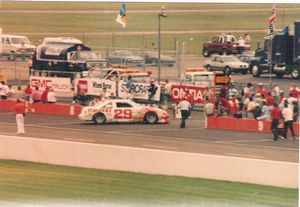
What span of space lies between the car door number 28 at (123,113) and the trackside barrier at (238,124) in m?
2.49

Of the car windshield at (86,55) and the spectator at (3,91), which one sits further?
the spectator at (3,91)

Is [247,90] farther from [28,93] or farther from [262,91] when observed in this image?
[28,93]

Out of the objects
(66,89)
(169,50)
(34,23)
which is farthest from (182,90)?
(34,23)

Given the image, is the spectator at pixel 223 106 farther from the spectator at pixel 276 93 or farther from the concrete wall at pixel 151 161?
the concrete wall at pixel 151 161

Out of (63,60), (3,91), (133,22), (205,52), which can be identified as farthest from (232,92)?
(3,91)

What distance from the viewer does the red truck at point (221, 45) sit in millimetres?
31325

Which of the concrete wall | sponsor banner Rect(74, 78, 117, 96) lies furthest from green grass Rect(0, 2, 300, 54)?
the concrete wall

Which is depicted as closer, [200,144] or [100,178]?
[100,178]

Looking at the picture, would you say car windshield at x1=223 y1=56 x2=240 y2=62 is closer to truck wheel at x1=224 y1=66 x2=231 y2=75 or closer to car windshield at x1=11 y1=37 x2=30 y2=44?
truck wheel at x1=224 y1=66 x2=231 y2=75

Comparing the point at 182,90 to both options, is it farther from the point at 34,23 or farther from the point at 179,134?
the point at 34,23

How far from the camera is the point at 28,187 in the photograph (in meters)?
20.5

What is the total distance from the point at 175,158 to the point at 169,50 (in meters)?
8.99

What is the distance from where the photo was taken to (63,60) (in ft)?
101

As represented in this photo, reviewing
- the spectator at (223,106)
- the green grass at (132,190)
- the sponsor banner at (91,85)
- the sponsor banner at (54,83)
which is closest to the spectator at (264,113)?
the spectator at (223,106)
